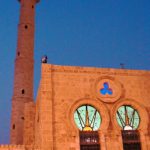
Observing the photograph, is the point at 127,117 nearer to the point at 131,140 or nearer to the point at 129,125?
the point at 129,125

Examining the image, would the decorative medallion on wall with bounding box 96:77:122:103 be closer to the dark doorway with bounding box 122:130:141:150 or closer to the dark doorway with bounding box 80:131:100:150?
the dark doorway with bounding box 122:130:141:150

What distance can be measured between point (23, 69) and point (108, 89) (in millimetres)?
12117

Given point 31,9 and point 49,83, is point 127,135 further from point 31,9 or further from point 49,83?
point 31,9

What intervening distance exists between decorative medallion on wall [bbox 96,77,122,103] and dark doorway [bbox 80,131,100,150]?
2.54 metres

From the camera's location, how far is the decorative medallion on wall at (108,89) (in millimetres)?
17156

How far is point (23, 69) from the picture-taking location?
26.6 m

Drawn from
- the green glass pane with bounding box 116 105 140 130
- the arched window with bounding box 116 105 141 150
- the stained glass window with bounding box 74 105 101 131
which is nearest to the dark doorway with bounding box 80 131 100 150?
the stained glass window with bounding box 74 105 101 131

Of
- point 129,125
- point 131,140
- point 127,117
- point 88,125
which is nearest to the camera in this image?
point 88,125

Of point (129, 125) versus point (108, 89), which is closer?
point (129, 125)

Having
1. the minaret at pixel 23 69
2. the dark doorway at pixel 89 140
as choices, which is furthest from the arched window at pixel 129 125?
the minaret at pixel 23 69

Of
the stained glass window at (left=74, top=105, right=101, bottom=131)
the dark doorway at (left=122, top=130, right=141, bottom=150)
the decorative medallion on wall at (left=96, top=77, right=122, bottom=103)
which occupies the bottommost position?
the dark doorway at (left=122, top=130, right=141, bottom=150)

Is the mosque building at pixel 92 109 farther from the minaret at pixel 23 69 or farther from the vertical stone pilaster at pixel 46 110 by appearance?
the minaret at pixel 23 69

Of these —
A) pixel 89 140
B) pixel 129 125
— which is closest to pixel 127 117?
pixel 129 125

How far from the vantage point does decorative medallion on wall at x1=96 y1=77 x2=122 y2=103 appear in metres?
17.2
